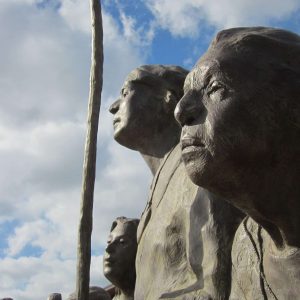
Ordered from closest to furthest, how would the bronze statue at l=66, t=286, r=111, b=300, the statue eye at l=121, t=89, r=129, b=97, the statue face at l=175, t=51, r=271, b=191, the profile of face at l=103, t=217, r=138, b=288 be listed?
the statue face at l=175, t=51, r=271, b=191
the statue eye at l=121, t=89, r=129, b=97
the profile of face at l=103, t=217, r=138, b=288
the bronze statue at l=66, t=286, r=111, b=300

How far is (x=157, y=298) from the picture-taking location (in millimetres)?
2916

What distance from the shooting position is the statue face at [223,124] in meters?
2.05

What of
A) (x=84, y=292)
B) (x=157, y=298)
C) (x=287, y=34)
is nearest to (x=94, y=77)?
(x=84, y=292)

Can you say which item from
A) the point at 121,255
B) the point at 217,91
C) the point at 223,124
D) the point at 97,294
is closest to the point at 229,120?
the point at 223,124

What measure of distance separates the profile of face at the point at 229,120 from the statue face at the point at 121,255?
2092 millimetres

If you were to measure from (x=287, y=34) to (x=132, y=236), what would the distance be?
85.5 inches

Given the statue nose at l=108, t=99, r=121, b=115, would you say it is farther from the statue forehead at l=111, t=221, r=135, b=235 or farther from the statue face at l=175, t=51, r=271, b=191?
the statue face at l=175, t=51, r=271, b=191

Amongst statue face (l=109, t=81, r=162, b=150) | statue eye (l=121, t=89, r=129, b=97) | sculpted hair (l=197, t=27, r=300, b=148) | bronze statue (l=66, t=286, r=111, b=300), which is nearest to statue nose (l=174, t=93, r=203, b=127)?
sculpted hair (l=197, t=27, r=300, b=148)

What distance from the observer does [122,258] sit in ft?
13.8

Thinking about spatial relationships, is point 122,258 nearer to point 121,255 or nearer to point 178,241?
point 121,255

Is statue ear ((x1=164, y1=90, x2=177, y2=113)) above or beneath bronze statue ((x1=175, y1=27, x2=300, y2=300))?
above

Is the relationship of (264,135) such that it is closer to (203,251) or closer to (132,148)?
(203,251)

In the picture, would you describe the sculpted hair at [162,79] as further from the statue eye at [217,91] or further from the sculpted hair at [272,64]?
the statue eye at [217,91]

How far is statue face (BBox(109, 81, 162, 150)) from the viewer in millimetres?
3670
